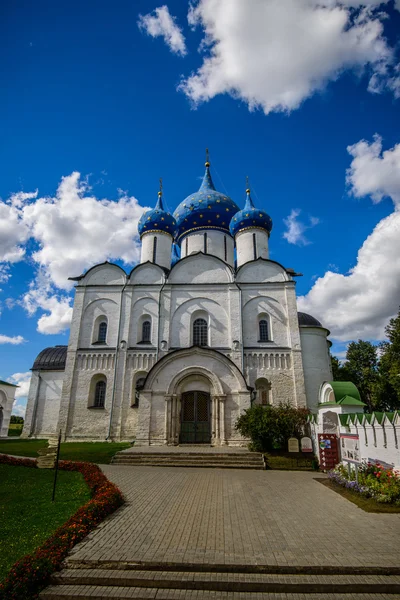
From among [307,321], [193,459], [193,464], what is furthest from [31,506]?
[307,321]

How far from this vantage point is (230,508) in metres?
8.07

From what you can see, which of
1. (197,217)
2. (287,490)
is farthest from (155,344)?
(287,490)

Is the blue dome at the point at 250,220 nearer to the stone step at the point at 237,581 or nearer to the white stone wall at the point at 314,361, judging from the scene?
the white stone wall at the point at 314,361

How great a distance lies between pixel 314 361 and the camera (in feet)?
73.5

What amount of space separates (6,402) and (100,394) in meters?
9.80

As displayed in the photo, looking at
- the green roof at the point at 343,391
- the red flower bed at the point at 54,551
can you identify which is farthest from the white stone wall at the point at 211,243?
the red flower bed at the point at 54,551

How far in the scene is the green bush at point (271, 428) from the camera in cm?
1562

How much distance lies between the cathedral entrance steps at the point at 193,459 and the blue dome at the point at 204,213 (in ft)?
57.3

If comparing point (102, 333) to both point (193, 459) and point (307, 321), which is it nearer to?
point (193, 459)

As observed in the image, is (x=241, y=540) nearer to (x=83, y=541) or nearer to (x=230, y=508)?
(x=230, y=508)

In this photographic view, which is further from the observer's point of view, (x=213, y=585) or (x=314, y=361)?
(x=314, y=361)

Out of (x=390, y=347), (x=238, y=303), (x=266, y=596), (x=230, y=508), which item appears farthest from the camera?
(x=390, y=347)

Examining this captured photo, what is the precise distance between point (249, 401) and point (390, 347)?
1290 centimetres

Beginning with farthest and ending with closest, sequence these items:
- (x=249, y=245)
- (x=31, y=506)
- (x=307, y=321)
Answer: (x=249, y=245) < (x=307, y=321) < (x=31, y=506)
